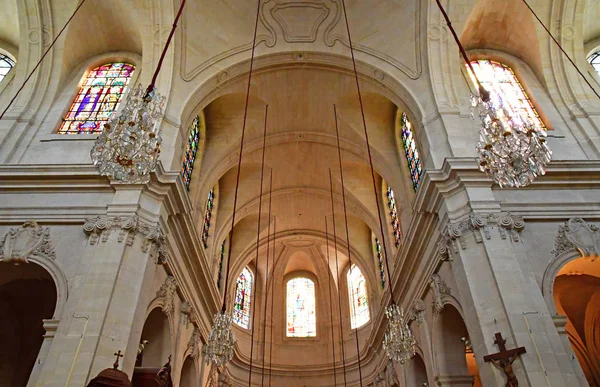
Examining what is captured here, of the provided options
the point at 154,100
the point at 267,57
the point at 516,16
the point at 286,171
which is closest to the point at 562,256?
the point at 516,16

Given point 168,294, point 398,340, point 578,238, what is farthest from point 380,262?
point 168,294

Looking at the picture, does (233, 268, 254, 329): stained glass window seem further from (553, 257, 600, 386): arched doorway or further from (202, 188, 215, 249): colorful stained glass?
(553, 257, 600, 386): arched doorway

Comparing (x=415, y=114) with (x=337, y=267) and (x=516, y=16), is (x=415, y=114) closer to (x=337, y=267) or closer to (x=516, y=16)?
(x=516, y=16)

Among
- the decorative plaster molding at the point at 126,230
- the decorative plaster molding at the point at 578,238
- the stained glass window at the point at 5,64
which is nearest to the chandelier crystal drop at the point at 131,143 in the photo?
the decorative plaster molding at the point at 126,230

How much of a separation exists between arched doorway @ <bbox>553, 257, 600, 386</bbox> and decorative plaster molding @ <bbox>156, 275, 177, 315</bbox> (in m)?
8.85

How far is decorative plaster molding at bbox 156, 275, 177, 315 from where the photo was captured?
31.9 feet

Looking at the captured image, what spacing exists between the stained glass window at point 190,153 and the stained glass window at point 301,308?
9.66m

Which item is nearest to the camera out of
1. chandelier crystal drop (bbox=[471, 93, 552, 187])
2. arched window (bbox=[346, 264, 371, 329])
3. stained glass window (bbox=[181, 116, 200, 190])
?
chandelier crystal drop (bbox=[471, 93, 552, 187])

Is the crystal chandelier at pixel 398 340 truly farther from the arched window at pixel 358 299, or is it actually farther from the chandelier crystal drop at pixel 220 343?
the arched window at pixel 358 299

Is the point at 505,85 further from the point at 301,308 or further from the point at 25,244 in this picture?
the point at 301,308

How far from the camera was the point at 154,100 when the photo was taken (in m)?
6.16

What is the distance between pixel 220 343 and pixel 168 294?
205cm

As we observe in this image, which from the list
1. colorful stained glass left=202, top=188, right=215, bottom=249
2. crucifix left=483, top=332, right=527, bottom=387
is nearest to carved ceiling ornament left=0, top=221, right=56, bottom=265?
colorful stained glass left=202, top=188, right=215, bottom=249

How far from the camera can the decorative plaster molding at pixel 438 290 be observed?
956 centimetres
